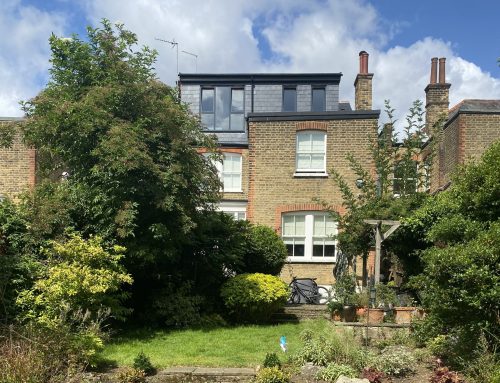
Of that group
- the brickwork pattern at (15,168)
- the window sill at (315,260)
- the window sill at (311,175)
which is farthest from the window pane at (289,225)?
the brickwork pattern at (15,168)

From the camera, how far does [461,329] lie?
7.92 meters

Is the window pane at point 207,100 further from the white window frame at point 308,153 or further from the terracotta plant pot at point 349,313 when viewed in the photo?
the terracotta plant pot at point 349,313

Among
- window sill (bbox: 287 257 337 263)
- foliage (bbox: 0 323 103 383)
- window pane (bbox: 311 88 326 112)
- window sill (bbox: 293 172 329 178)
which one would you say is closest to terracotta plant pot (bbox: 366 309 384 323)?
foliage (bbox: 0 323 103 383)

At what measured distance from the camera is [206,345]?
33.8 feet

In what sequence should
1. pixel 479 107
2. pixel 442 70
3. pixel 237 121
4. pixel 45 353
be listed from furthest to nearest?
pixel 237 121 < pixel 442 70 < pixel 479 107 < pixel 45 353

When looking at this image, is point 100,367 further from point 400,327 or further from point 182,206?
point 400,327

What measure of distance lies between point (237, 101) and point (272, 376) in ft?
65.1

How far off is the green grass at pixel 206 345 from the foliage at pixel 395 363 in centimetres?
154

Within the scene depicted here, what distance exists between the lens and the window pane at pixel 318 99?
26.0 meters

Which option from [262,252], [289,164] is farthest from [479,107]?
[262,252]

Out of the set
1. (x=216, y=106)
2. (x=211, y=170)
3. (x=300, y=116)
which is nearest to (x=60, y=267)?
(x=211, y=170)

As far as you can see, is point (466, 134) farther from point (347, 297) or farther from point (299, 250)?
point (347, 297)

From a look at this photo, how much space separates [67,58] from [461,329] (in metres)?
10.3

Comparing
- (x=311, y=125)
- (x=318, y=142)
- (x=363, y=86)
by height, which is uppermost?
(x=363, y=86)
